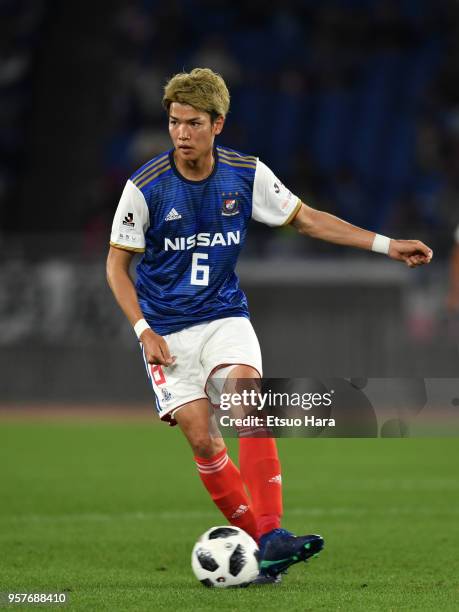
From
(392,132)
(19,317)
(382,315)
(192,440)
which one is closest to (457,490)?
(192,440)

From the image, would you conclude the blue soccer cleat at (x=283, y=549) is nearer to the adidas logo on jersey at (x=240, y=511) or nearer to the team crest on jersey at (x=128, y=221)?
the adidas logo on jersey at (x=240, y=511)

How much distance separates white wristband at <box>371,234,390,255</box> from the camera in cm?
575

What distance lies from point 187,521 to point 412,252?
10.3ft

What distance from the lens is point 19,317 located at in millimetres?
16094

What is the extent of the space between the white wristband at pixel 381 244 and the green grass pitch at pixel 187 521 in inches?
57.2

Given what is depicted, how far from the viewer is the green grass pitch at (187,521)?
18.1ft

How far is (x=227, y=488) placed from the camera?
5.89 meters

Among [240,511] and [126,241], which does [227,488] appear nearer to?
[240,511]

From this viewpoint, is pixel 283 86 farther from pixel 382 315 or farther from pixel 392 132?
pixel 382 315

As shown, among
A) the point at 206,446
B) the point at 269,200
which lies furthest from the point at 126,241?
the point at 206,446

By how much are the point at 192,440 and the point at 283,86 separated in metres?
20.0

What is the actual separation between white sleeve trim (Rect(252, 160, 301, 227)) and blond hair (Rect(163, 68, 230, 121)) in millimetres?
401

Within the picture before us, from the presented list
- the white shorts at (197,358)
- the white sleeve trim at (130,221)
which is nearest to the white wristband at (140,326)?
the white shorts at (197,358)

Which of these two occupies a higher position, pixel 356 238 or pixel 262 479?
pixel 356 238
